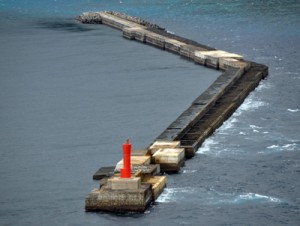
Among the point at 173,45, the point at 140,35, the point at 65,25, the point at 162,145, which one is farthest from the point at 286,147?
the point at 65,25

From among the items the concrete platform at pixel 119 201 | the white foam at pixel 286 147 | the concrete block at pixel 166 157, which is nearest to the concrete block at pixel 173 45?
the white foam at pixel 286 147

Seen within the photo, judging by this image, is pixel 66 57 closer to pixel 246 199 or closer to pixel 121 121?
pixel 121 121

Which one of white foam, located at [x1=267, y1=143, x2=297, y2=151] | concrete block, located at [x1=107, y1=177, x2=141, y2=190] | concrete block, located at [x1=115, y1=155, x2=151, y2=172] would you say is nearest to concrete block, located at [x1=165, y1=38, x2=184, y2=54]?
white foam, located at [x1=267, y1=143, x2=297, y2=151]

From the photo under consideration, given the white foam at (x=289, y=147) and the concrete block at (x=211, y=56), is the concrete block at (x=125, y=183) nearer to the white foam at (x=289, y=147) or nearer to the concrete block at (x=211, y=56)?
the white foam at (x=289, y=147)

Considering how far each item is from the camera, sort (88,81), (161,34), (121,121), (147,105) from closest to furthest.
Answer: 1. (121,121)
2. (147,105)
3. (88,81)
4. (161,34)

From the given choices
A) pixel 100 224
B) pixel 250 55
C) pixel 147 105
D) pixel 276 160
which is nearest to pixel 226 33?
pixel 250 55

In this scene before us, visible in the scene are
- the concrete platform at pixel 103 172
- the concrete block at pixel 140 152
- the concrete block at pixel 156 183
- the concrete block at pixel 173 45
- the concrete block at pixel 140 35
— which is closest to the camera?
the concrete block at pixel 156 183

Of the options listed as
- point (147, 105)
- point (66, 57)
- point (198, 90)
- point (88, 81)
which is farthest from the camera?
point (66, 57)
